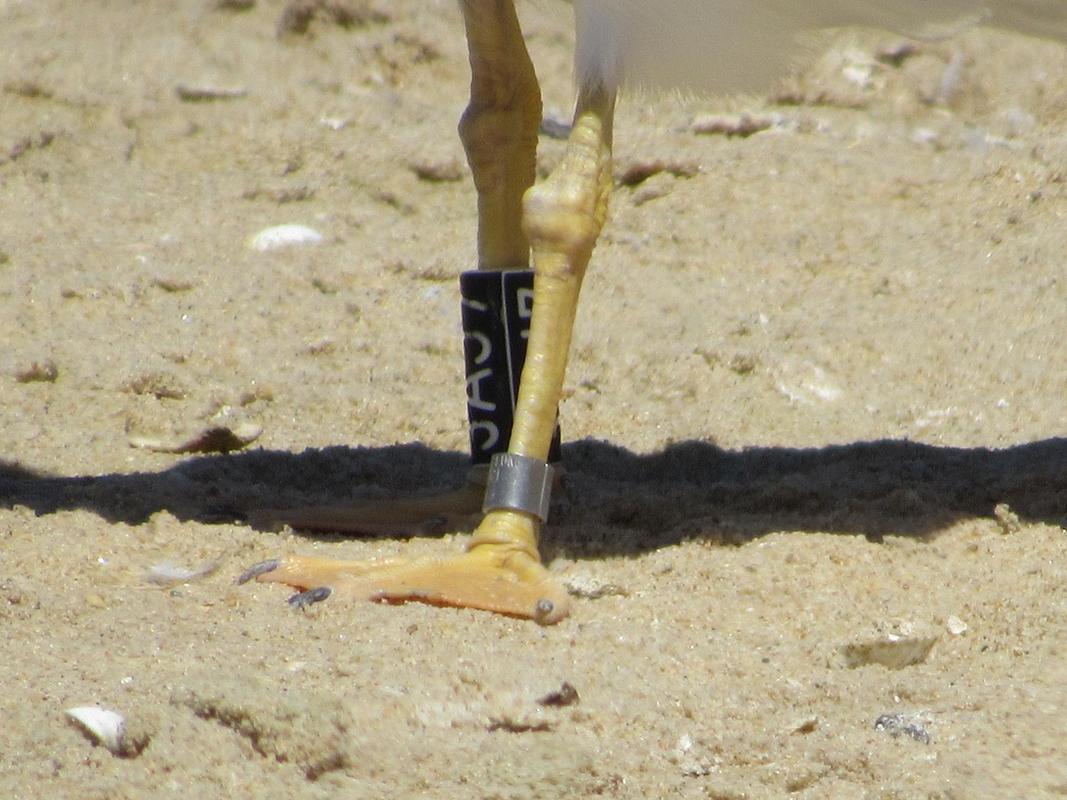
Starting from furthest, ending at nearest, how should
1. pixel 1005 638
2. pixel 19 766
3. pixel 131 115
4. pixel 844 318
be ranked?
pixel 131 115 → pixel 844 318 → pixel 1005 638 → pixel 19 766

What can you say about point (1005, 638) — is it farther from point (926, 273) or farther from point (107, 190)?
point (107, 190)

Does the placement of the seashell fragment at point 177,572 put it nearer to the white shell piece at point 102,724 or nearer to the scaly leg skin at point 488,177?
the scaly leg skin at point 488,177

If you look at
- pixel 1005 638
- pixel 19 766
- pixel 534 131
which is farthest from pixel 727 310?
pixel 19 766

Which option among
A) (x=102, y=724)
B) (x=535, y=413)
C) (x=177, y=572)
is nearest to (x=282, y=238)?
(x=177, y=572)

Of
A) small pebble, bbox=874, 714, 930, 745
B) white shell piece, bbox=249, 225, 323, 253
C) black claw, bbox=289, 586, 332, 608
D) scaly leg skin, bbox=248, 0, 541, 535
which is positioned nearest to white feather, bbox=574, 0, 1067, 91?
scaly leg skin, bbox=248, 0, 541, 535

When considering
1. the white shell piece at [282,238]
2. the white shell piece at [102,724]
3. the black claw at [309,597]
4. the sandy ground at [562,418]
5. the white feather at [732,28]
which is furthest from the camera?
the white shell piece at [282,238]

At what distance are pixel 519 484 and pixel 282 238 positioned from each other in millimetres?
2551

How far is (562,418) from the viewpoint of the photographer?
4.42 metres

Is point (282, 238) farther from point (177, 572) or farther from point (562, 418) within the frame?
point (177, 572)

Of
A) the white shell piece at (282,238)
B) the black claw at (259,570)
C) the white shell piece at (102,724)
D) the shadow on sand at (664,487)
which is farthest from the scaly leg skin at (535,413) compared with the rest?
the white shell piece at (282,238)

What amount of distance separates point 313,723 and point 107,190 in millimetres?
3829

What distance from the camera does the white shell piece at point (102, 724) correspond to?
229cm

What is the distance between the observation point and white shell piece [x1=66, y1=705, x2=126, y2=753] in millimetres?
2293

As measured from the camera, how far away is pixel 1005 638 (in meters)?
2.84
